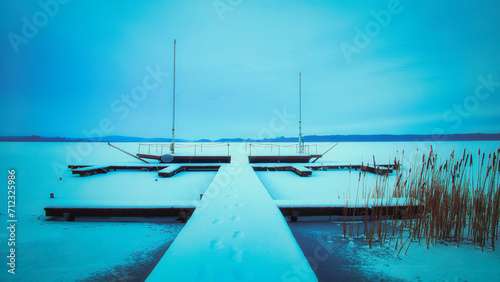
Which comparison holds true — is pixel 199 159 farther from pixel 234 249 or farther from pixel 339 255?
pixel 234 249

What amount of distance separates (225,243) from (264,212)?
3.15ft

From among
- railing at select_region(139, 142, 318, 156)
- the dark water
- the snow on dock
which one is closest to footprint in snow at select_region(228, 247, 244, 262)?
the snow on dock

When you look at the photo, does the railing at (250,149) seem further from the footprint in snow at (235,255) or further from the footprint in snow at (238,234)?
the footprint in snow at (235,255)

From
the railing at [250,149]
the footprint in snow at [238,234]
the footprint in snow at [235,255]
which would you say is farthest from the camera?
the railing at [250,149]

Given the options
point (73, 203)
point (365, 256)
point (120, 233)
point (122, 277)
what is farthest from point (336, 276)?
point (73, 203)

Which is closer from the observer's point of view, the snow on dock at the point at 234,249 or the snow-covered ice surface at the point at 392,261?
the snow on dock at the point at 234,249

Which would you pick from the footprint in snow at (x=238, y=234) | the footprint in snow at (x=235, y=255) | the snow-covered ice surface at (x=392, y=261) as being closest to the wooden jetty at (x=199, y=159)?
the snow-covered ice surface at (x=392, y=261)

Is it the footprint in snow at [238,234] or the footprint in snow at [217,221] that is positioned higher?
the footprint in snow at [217,221]

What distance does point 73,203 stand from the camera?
3.84m

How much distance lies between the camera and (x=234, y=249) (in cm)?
211

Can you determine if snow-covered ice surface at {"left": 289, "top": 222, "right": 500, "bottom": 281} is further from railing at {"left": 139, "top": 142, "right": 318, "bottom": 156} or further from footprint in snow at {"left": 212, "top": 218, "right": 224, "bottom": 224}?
railing at {"left": 139, "top": 142, "right": 318, "bottom": 156}

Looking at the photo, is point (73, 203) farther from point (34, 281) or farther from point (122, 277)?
point (122, 277)

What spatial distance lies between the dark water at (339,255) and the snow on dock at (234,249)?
0.59 metres

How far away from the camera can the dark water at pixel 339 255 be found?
7.77 ft
